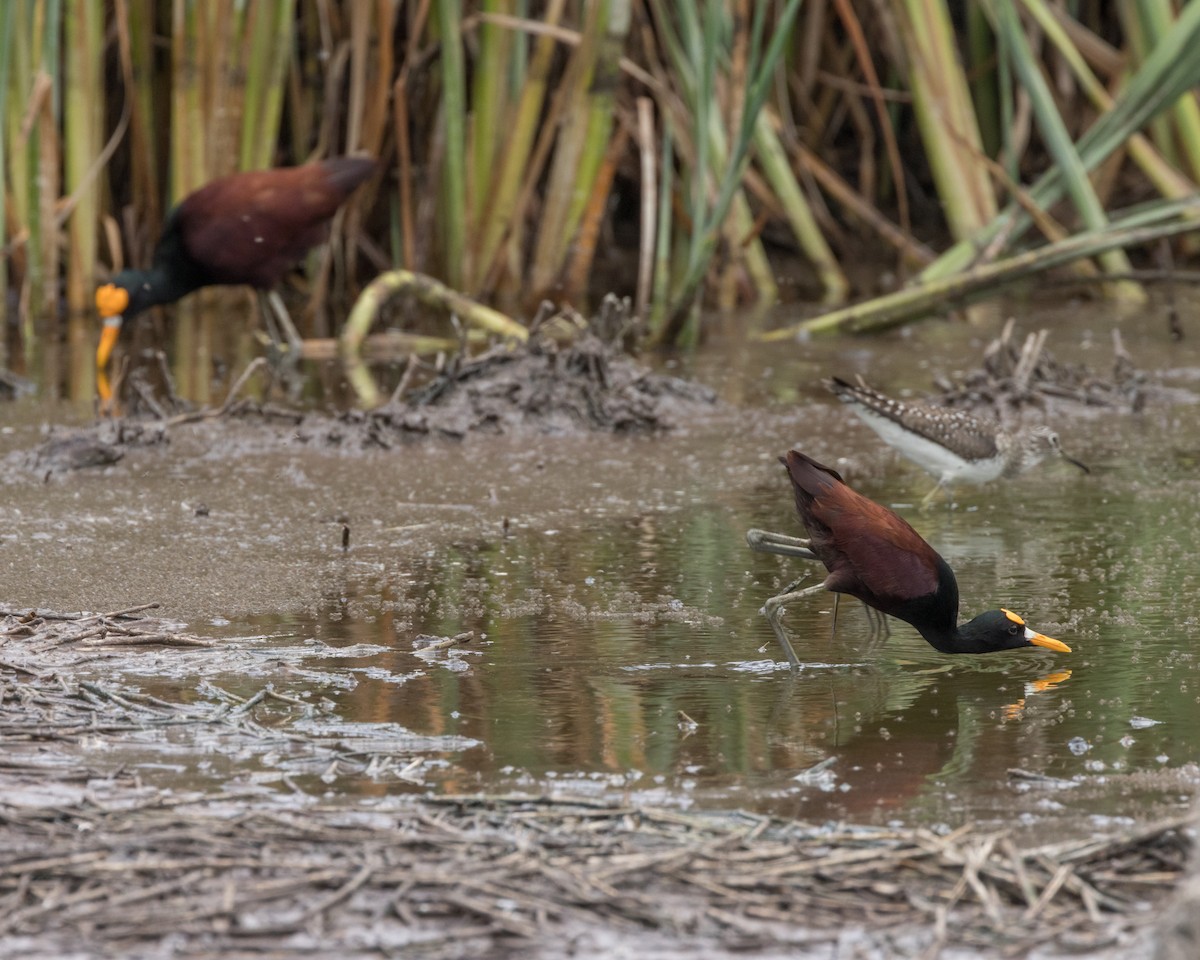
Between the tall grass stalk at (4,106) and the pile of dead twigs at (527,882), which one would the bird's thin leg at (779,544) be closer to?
the pile of dead twigs at (527,882)

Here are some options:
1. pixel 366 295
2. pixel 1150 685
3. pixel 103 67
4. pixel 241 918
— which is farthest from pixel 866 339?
pixel 241 918

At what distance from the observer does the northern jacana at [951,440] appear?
6.41 metres

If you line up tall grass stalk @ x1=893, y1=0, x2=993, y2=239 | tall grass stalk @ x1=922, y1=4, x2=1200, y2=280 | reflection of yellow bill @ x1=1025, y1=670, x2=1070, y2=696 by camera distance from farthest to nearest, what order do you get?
tall grass stalk @ x1=893, y1=0, x2=993, y2=239, tall grass stalk @ x1=922, y1=4, x2=1200, y2=280, reflection of yellow bill @ x1=1025, y1=670, x2=1070, y2=696

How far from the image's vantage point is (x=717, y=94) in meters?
9.23

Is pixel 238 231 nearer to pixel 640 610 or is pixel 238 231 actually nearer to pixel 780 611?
pixel 640 610

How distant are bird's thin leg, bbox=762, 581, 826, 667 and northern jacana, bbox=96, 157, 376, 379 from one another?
4.57m

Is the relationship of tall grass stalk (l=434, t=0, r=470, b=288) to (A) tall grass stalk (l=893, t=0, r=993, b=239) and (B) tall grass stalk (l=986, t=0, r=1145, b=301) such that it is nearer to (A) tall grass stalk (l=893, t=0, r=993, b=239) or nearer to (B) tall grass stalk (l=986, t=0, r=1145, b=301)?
(A) tall grass stalk (l=893, t=0, r=993, b=239)

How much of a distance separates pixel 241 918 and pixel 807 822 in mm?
Result: 1079

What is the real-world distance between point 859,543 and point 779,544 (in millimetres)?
539

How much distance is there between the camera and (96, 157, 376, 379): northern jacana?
8.93 meters

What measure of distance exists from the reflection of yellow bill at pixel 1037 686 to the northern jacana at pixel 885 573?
0.10 meters

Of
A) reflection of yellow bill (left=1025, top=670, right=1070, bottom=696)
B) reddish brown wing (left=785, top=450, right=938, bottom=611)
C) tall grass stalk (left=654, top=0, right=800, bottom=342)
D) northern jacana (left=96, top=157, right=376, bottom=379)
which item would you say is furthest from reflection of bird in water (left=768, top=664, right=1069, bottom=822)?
northern jacana (left=96, top=157, right=376, bottom=379)

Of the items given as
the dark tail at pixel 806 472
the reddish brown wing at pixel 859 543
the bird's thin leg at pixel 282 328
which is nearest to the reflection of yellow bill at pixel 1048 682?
the reddish brown wing at pixel 859 543

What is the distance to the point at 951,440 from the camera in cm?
639
